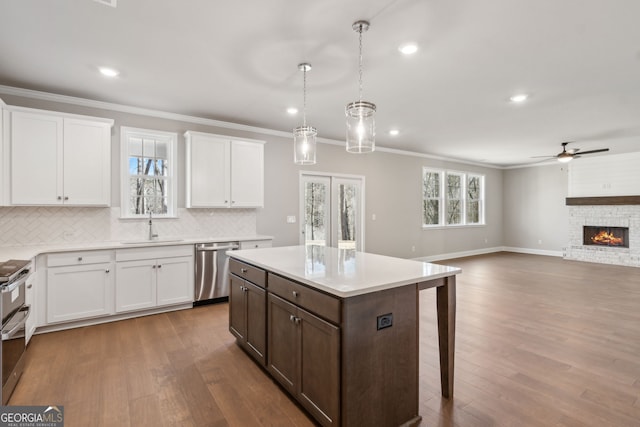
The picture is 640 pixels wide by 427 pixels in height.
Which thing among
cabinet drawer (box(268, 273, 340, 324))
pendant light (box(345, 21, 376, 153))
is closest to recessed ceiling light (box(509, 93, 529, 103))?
pendant light (box(345, 21, 376, 153))

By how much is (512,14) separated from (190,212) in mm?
4368

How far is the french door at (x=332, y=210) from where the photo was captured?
6.01 meters

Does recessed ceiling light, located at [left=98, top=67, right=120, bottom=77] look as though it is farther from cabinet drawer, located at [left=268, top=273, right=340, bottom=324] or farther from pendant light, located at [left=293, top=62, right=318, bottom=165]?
cabinet drawer, located at [left=268, top=273, right=340, bottom=324]

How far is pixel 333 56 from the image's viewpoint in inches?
115

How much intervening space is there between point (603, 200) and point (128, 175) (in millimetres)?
10251

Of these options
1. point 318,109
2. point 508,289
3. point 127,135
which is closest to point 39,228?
point 127,135

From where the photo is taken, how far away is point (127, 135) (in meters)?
4.29

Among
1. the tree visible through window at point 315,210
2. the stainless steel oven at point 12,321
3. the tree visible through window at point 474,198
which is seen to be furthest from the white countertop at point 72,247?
the tree visible through window at point 474,198

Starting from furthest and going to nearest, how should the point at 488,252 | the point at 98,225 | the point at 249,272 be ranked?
the point at 488,252, the point at 98,225, the point at 249,272

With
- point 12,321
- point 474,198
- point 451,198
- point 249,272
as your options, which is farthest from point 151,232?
point 474,198

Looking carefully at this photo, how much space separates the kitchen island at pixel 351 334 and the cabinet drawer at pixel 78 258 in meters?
2.27

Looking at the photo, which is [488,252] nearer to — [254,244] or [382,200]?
[382,200]

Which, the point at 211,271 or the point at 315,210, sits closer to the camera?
the point at 211,271

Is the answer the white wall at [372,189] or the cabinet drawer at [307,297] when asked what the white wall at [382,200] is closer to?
the white wall at [372,189]
